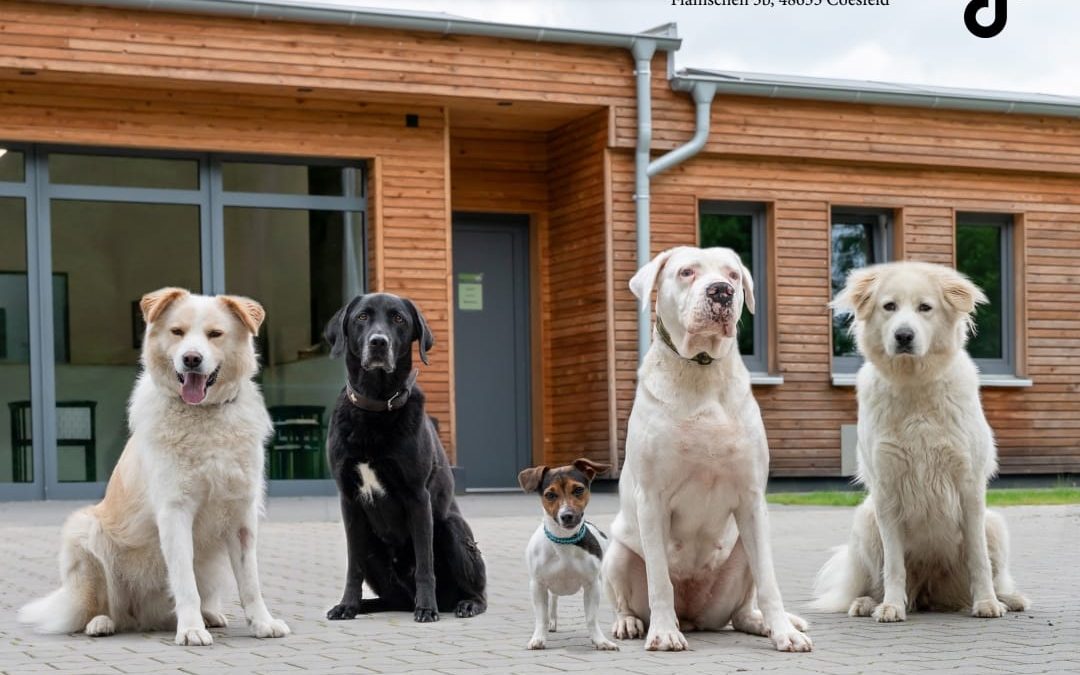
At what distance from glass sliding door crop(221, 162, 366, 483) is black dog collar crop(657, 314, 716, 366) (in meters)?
10.6

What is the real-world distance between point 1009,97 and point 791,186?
3.30 metres

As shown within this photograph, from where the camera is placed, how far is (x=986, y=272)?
68.0ft

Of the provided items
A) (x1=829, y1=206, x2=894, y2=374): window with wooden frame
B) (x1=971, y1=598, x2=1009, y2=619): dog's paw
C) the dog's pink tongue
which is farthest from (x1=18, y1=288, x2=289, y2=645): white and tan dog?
(x1=829, y1=206, x2=894, y2=374): window with wooden frame

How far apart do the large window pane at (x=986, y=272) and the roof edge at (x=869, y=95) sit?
163 cm

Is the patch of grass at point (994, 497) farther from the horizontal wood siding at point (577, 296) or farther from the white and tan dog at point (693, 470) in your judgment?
the white and tan dog at point (693, 470)

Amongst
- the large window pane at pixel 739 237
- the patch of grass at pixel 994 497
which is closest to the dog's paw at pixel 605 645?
the patch of grass at pixel 994 497

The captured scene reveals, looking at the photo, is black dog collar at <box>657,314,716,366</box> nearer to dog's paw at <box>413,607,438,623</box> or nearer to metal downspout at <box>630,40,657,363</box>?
dog's paw at <box>413,607,438,623</box>

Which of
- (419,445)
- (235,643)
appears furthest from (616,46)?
(235,643)

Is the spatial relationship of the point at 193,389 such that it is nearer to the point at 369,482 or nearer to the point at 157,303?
the point at 157,303

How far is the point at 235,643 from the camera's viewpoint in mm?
6988

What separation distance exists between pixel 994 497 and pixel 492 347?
250 inches

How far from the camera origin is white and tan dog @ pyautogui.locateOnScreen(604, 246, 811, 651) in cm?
650

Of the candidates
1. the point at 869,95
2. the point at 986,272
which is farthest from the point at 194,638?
the point at 986,272

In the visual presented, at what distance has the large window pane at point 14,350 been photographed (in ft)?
52.5
